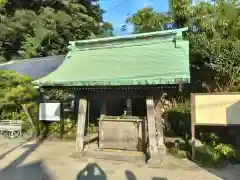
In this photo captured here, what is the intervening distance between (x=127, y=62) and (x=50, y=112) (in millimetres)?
5354

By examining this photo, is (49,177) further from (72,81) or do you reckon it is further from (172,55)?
(172,55)

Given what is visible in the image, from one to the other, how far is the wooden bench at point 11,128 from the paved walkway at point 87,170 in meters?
3.30


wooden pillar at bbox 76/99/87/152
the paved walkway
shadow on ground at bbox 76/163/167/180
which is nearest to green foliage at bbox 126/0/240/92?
the paved walkway

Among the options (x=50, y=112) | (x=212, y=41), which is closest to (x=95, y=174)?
(x=50, y=112)

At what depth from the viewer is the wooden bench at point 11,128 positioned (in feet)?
39.5

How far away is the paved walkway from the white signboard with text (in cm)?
333

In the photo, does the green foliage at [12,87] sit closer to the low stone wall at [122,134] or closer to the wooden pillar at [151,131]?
the low stone wall at [122,134]

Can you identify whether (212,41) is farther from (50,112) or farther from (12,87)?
(12,87)

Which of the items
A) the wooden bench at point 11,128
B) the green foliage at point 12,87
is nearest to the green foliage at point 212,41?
the green foliage at point 12,87

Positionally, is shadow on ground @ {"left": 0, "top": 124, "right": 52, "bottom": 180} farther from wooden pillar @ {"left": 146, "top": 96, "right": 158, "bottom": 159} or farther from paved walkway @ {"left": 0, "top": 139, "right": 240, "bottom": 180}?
wooden pillar @ {"left": 146, "top": 96, "right": 158, "bottom": 159}

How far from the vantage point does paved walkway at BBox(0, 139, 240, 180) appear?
6609 millimetres

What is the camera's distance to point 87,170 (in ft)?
23.5

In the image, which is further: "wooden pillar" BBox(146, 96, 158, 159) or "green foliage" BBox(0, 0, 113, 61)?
"green foliage" BBox(0, 0, 113, 61)

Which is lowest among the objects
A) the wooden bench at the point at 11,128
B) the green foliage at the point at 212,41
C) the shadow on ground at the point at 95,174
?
the shadow on ground at the point at 95,174
